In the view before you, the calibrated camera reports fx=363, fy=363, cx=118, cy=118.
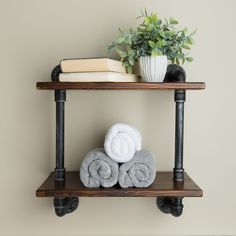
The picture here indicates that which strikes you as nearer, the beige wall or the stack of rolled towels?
the stack of rolled towels

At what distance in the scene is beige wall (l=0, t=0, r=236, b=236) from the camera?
1.01 metres

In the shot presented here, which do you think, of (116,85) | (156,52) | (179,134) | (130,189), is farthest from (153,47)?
(130,189)

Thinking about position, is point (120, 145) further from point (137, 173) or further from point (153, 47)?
point (153, 47)

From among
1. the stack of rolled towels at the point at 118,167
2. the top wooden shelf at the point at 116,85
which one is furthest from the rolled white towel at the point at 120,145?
the top wooden shelf at the point at 116,85

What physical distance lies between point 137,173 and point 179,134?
155 millimetres

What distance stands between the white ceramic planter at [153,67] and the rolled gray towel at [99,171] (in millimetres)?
219

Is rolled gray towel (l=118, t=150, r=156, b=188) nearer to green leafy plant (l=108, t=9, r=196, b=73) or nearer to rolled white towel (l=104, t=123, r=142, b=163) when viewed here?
rolled white towel (l=104, t=123, r=142, b=163)

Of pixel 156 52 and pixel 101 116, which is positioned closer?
pixel 156 52

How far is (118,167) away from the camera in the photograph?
2.84 ft

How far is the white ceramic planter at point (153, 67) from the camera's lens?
0.86 metres

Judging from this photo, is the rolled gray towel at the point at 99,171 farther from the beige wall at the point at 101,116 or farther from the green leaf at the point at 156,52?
the green leaf at the point at 156,52

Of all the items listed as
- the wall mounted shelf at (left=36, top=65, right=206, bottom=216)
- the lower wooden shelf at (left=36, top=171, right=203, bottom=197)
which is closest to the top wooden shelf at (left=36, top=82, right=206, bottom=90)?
the wall mounted shelf at (left=36, top=65, right=206, bottom=216)

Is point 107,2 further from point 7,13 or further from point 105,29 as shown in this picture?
point 7,13

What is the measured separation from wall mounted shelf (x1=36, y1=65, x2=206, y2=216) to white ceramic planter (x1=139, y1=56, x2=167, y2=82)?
26 millimetres
